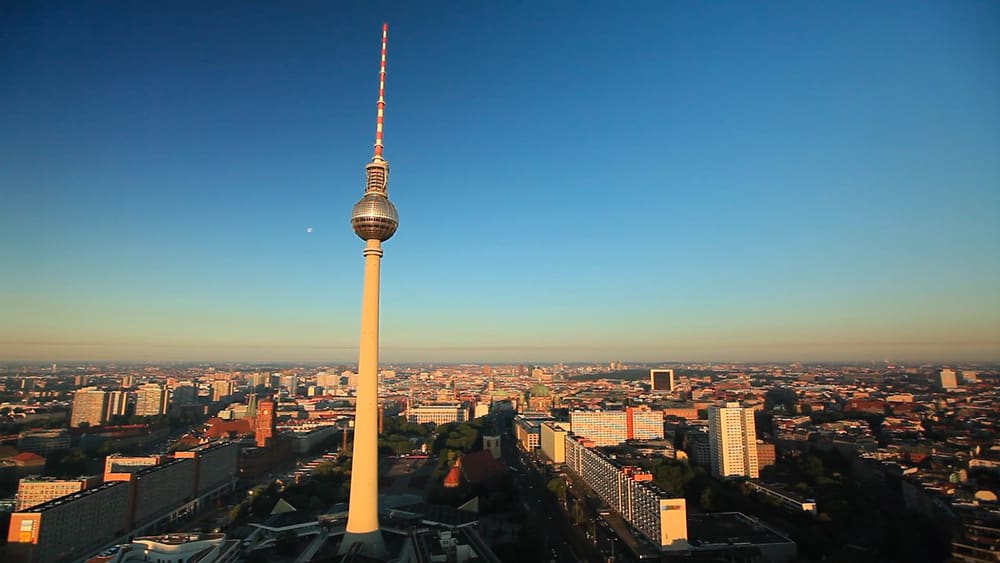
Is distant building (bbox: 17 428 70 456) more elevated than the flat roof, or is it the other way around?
distant building (bbox: 17 428 70 456)

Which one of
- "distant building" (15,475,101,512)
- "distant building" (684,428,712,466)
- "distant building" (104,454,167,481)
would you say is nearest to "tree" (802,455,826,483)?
"distant building" (684,428,712,466)

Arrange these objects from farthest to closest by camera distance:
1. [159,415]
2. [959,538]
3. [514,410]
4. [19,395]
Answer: [514,410], [159,415], [19,395], [959,538]

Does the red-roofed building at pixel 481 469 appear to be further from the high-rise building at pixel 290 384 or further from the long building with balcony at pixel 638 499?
the high-rise building at pixel 290 384

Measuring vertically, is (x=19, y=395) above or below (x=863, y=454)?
above

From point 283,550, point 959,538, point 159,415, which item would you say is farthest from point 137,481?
point 959,538

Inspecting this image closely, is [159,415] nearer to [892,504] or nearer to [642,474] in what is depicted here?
[642,474]

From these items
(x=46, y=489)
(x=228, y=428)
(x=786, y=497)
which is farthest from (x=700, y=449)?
(x=228, y=428)

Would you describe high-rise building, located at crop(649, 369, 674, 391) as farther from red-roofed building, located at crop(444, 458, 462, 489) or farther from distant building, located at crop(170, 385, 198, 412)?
distant building, located at crop(170, 385, 198, 412)
